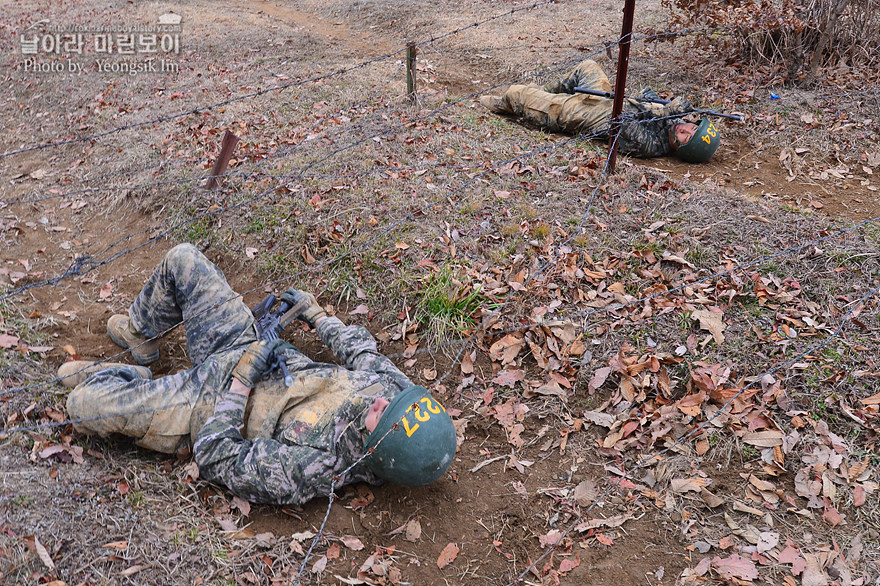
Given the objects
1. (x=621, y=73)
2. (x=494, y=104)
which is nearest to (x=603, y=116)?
(x=494, y=104)

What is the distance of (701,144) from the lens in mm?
6438

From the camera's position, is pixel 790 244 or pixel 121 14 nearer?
pixel 790 244

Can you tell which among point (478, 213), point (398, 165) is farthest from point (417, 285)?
point (398, 165)

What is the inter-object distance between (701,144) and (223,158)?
15.9 feet

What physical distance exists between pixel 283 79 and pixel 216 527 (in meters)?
6.98

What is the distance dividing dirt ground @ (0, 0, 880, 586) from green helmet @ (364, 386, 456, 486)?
479 millimetres

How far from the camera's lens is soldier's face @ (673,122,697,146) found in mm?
6480

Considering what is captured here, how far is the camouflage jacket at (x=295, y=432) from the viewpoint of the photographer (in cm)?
341

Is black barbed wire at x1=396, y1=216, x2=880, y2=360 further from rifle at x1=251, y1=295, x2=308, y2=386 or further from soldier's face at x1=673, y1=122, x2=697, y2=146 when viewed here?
soldier's face at x1=673, y1=122, x2=697, y2=146

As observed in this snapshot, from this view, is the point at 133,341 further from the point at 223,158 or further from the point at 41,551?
the point at 223,158

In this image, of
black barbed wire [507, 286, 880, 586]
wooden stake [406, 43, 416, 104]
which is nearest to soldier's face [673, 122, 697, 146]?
black barbed wire [507, 286, 880, 586]

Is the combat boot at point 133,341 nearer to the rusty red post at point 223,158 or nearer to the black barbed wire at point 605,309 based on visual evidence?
the black barbed wire at point 605,309

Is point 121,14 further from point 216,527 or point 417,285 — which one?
point 216,527

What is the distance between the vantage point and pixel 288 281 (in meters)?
5.23
